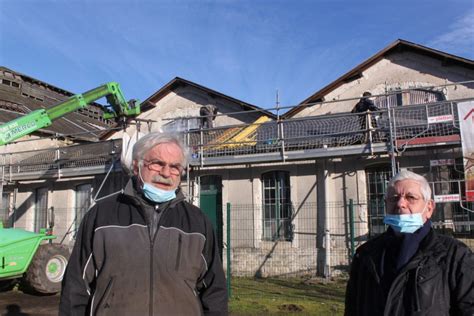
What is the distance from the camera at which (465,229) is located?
38.0 ft

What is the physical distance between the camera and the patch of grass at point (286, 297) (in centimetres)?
831

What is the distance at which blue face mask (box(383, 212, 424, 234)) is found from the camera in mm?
2928

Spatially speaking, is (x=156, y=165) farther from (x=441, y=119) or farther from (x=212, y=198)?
(x=212, y=198)

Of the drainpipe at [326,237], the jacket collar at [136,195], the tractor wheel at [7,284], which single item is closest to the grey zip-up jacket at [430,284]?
the jacket collar at [136,195]

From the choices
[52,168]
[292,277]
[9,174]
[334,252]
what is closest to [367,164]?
[334,252]

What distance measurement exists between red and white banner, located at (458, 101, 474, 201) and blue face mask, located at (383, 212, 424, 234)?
7853mm

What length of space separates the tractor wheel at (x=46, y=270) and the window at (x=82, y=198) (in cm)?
707

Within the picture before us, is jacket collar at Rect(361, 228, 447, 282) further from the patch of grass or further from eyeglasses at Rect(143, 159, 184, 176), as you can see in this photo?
the patch of grass

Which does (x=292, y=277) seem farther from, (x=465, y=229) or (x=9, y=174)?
(x=9, y=174)

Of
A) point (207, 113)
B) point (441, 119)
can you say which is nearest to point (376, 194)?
point (441, 119)

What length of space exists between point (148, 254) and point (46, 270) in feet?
28.8

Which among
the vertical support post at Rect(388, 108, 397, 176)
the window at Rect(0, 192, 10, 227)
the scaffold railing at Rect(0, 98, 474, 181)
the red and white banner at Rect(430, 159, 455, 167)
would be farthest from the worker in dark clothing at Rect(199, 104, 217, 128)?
the window at Rect(0, 192, 10, 227)

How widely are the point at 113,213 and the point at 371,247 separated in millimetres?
1768

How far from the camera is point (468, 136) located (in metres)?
9.74
